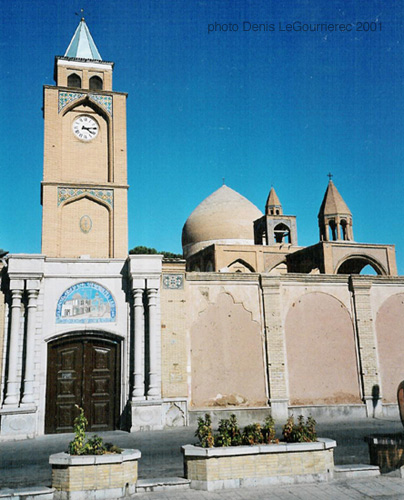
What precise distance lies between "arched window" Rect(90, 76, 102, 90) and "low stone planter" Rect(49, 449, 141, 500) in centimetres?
1495

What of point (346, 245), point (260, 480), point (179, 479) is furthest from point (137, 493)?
point (346, 245)

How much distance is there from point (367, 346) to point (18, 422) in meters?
11.1

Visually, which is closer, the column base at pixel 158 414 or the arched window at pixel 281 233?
the column base at pixel 158 414

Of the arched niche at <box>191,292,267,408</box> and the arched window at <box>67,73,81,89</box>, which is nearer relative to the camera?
the arched niche at <box>191,292,267,408</box>

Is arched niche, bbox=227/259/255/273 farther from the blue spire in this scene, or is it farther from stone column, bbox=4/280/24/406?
stone column, bbox=4/280/24/406

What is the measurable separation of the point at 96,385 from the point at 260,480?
25.7ft

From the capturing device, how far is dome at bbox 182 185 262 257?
40906 millimetres

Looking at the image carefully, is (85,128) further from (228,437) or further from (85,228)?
(228,437)

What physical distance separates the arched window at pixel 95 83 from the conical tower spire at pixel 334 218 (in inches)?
746

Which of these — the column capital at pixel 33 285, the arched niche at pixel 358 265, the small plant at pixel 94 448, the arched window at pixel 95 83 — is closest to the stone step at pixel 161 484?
the small plant at pixel 94 448

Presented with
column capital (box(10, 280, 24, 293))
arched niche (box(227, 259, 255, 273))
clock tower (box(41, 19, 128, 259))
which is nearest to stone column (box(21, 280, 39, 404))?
column capital (box(10, 280, 24, 293))

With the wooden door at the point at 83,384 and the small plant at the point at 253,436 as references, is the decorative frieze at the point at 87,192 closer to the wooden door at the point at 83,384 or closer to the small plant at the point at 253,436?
the wooden door at the point at 83,384

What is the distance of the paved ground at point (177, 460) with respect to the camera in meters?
7.19

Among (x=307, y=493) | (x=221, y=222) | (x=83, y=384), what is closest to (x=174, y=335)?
(x=83, y=384)
